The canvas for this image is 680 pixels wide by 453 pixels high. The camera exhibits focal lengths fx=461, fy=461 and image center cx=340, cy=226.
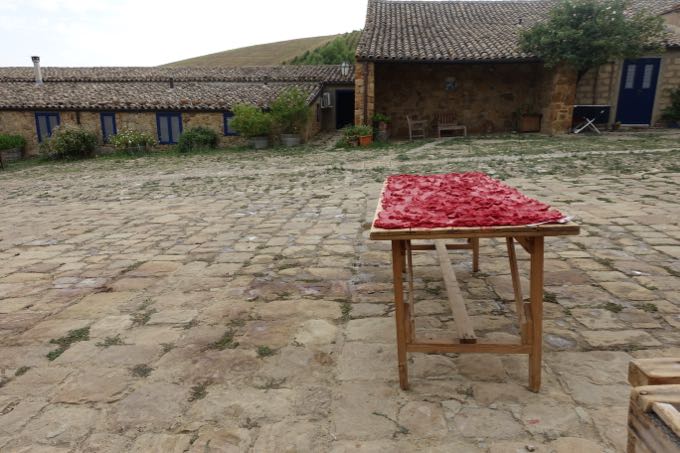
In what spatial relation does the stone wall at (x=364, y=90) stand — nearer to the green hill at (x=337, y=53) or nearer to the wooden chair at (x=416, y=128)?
the wooden chair at (x=416, y=128)

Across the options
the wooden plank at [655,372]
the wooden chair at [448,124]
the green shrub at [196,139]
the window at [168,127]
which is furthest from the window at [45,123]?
the wooden plank at [655,372]

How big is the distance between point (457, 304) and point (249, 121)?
1514 cm

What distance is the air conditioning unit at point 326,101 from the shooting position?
2302 cm

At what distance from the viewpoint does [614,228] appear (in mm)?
5082

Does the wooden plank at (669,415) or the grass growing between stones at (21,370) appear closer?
the wooden plank at (669,415)

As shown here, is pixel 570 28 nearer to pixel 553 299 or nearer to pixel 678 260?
pixel 678 260

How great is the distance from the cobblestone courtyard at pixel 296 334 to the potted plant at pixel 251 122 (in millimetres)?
10647

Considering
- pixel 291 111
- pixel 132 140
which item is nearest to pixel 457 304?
pixel 291 111

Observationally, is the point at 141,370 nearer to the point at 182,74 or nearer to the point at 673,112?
the point at 673,112

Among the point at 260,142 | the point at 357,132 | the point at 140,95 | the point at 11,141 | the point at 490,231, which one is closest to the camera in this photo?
the point at 490,231

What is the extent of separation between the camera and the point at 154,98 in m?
20.1

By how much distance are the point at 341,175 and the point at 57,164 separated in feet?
41.4

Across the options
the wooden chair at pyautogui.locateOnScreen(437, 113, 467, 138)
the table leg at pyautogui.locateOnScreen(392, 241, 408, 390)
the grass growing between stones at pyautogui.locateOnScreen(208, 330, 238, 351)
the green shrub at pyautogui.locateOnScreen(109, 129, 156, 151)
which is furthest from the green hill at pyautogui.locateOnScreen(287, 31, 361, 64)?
the table leg at pyautogui.locateOnScreen(392, 241, 408, 390)

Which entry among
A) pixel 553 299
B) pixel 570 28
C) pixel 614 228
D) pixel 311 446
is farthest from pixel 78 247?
pixel 570 28
